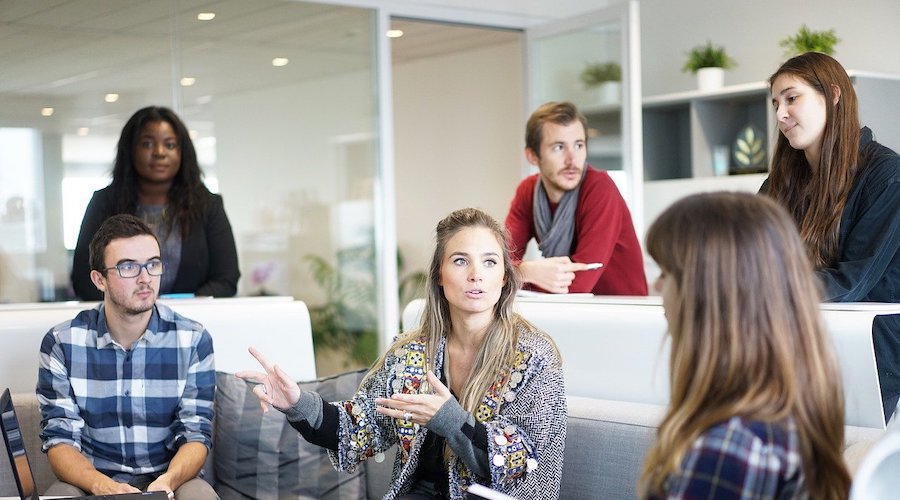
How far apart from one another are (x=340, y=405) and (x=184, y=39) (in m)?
3.00

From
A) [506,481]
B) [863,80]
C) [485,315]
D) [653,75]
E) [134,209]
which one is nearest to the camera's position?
[506,481]

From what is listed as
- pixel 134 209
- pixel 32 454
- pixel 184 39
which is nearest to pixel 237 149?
pixel 184 39

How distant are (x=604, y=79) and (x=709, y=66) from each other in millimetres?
574

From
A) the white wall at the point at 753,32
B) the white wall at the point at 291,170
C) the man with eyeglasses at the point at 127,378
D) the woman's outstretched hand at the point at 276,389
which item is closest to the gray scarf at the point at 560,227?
the man with eyeglasses at the point at 127,378

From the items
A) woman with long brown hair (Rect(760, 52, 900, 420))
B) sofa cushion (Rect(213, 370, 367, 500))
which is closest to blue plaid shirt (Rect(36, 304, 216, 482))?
sofa cushion (Rect(213, 370, 367, 500))

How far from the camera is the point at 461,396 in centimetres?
224

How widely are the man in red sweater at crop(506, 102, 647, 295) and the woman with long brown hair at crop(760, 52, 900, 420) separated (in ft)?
2.50

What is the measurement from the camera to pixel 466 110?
7.81m

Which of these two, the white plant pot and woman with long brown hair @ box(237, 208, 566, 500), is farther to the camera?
the white plant pot

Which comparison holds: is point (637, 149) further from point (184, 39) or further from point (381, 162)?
point (184, 39)

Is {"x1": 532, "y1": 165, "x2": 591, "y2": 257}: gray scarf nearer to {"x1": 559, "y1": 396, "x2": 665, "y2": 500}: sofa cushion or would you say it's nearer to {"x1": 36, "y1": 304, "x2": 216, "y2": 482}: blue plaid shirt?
{"x1": 559, "y1": 396, "x2": 665, "y2": 500}: sofa cushion

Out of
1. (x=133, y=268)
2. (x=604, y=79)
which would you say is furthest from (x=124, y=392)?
(x=604, y=79)

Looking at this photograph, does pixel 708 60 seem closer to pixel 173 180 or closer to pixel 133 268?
pixel 173 180

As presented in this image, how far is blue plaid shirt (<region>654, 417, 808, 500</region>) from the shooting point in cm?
116
